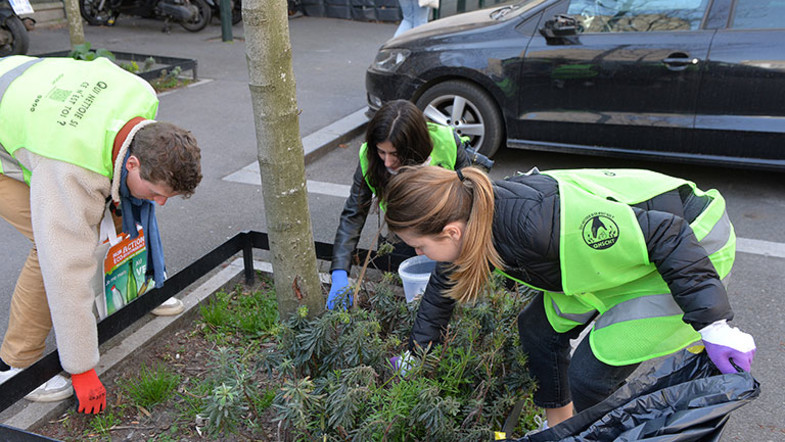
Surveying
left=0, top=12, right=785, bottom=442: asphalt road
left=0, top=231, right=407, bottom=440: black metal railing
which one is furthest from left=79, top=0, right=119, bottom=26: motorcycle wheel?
left=0, top=231, right=407, bottom=440: black metal railing

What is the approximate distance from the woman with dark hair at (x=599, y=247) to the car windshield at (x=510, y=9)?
364 cm

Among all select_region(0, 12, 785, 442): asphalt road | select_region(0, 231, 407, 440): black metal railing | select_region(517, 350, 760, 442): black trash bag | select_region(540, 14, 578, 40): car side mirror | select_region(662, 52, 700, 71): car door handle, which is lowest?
select_region(0, 12, 785, 442): asphalt road

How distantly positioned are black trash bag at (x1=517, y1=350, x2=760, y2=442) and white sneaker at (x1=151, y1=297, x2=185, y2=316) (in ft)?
6.30

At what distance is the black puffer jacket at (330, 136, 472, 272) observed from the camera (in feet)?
9.82

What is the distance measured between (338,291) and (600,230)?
1.24m

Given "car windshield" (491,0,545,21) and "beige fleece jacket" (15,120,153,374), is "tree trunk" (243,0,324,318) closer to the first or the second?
"beige fleece jacket" (15,120,153,374)

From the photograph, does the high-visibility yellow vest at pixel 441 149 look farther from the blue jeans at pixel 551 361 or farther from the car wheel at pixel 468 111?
the car wheel at pixel 468 111

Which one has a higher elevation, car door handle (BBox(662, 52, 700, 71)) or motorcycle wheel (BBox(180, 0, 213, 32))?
car door handle (BBox(662, 52, 700, 71))

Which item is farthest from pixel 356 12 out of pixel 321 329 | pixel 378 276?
pixel 321 329

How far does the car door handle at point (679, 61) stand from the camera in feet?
15.2

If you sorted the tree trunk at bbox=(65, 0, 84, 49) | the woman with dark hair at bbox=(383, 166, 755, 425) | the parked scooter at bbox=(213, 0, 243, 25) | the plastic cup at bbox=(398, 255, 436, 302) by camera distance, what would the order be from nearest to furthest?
the woman with dark hair at bbox=(383, 166, 755, 425)
the plastic cup at bbox=(398, 255, 436, 302)
the tree trunk at bbox=(65, 0, 84, 49)
the parked scooter at bbox=(213, 0, 243, 25)

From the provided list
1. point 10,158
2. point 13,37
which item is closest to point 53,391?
point 10,158

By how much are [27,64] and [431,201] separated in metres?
1.73

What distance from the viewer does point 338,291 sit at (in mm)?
2695
